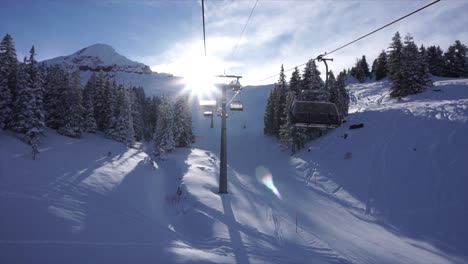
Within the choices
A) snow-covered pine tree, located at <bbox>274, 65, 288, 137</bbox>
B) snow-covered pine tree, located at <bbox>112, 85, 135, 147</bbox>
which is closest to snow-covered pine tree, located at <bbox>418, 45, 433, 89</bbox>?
snow-covered pine tree, located at <bbox>274, 65, 288, 137</bbox>

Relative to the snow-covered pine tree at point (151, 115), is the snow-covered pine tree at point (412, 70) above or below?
above

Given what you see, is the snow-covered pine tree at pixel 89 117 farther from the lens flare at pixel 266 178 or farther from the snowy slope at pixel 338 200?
the lens flare at pixel 266 178

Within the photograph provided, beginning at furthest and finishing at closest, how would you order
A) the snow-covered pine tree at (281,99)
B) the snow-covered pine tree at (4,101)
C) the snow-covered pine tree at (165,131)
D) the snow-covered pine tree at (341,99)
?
the snow-covered pine tree at (281,99) → the snow-covered pine tree at (341,99) → the snow-covered pine tree at (165,131) → the snow-covered pine tree at (4,101)

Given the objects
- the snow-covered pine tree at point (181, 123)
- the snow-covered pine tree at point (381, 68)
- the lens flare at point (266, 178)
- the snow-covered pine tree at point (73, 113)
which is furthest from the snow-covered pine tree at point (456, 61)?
the snow-covered pine tree at point (73, 113)

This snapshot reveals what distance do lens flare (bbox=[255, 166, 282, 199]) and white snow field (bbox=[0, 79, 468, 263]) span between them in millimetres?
308

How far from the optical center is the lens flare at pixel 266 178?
32.0m

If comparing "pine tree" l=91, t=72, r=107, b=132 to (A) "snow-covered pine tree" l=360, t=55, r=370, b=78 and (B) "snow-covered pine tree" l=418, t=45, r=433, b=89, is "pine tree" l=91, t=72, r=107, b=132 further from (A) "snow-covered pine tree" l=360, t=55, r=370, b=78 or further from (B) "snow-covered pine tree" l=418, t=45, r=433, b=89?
(A) "snow-covered pine tree" l=360, t=55, r=370, b=78

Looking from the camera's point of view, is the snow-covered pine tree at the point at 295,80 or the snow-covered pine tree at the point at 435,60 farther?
the snow-covered pine tree at the point at 435,60

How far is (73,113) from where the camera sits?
47.2m

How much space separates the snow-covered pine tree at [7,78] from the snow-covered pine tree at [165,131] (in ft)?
65.8

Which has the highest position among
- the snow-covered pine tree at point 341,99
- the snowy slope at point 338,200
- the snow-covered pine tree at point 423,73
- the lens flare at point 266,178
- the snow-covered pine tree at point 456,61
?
the snow-covered pine tree at point 456,61

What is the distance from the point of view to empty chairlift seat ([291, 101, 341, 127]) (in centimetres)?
1606

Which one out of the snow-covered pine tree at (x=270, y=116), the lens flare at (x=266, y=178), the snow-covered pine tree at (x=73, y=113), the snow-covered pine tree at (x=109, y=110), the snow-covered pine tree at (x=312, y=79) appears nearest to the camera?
the lens flare at (x=266, y=178)

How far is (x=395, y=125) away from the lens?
39438 millimetres
